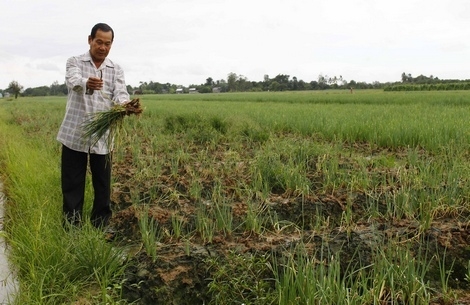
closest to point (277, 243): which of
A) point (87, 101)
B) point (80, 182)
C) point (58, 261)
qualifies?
point (58, 261)

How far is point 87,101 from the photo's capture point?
3.27m

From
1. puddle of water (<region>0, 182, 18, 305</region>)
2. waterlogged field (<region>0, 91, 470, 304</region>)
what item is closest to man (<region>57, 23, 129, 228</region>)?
waterlogged field (<region>0, 91, 470, 304</region>)

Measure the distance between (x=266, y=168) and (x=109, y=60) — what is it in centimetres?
184

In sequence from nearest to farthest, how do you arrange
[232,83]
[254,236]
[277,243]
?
[277,243] < [254,236] < [232,83]

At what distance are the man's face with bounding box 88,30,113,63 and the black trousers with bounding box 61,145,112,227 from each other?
2.42 ft

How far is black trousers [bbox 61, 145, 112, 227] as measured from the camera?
3.34 m

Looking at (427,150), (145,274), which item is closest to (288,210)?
(145,274)

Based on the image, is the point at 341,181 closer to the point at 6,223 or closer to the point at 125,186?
the point at 125,186

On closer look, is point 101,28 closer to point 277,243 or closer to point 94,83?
point 94,83

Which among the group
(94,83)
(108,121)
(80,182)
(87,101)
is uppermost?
(94,83)

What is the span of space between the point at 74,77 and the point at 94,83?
18 centimetres

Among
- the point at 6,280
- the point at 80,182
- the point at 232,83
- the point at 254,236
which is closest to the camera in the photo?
the point at 6,280

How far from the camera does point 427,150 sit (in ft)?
18.9

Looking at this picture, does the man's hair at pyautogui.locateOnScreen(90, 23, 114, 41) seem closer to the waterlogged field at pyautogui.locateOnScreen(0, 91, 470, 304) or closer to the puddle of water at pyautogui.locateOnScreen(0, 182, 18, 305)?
the waterlogged field at pyautogui.locateOnScreen(0, 91, 470, 304)
